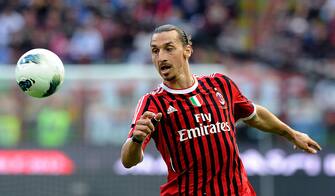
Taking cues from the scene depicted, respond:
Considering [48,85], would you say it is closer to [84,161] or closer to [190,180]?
[190,180]

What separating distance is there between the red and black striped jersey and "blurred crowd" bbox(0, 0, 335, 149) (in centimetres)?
669

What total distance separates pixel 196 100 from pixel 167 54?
46cm

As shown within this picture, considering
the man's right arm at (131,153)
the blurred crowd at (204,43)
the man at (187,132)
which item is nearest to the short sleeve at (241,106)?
the man at (187,132)

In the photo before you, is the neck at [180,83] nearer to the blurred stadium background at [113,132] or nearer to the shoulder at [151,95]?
the shoulder at [151,95]

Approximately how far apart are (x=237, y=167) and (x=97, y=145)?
6.83m

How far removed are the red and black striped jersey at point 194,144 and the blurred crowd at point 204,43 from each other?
6689mm

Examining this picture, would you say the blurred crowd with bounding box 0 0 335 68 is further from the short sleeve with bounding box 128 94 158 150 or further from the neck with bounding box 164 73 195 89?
the short sleeve with bounding box 128 94 158 150

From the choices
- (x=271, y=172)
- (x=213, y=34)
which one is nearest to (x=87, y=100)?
(x=271, y=172)

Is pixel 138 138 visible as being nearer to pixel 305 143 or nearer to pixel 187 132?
pixel 187 132

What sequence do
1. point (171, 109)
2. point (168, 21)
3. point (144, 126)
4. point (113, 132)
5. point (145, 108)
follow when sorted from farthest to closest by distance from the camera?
point (168, 21) < point (113, 132) < point (171, 109) < point (145, 108) < point (144, 126)

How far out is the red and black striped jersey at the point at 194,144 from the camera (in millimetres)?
6961

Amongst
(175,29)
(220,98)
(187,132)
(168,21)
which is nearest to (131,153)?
(187,132)

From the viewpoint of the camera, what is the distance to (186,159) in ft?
22.8

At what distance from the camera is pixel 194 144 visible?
6961mm
